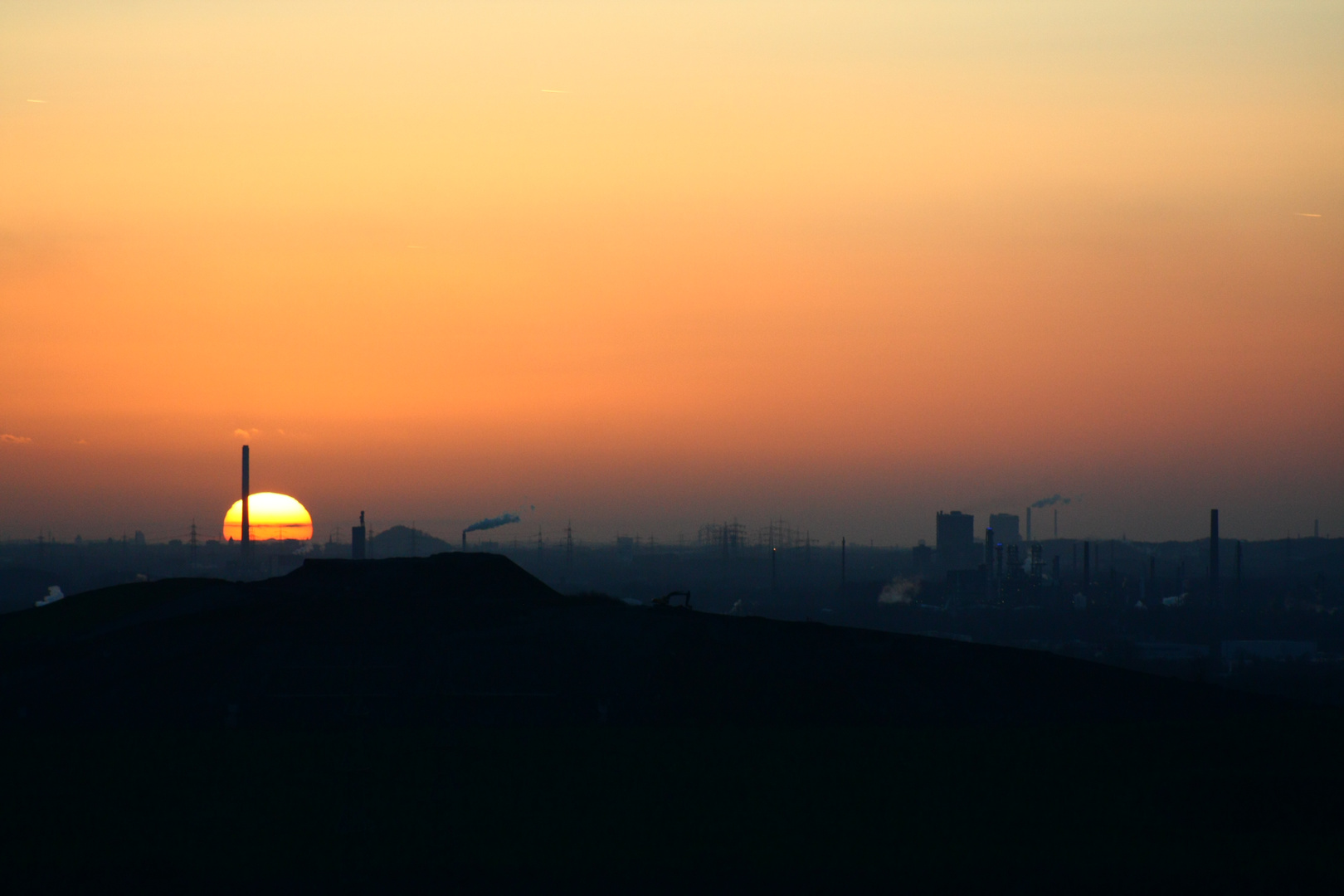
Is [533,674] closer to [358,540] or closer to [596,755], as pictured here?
[596,755]

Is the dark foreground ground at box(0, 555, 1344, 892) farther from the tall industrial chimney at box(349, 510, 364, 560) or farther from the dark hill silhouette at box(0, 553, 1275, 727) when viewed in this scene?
the tall industrial chimney at box(349, 510, 364, 560)

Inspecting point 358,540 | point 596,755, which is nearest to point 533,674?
point 596,755

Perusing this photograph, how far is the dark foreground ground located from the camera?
2175cm

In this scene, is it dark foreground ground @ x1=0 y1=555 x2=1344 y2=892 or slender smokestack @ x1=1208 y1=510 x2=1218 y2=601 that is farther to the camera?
slender smokestack @ x1=1208 y1=510 x2=1218 y2=601

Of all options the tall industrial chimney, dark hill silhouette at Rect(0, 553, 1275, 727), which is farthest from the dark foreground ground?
the tall industrial chimney

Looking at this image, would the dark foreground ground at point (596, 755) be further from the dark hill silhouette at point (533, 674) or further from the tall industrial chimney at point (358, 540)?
the tall industrial chimney at point (358, 540)

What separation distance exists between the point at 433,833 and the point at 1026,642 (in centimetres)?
14854

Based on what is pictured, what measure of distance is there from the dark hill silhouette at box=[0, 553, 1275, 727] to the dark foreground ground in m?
0.10

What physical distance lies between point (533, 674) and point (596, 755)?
24.8ft

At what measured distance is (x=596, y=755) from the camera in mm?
30000

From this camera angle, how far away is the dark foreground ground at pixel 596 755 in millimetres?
21750

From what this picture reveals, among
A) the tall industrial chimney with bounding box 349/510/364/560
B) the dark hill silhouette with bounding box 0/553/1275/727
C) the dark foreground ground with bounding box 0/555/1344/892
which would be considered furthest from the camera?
the tall industrial chimney with bounding box 349/510/364/560

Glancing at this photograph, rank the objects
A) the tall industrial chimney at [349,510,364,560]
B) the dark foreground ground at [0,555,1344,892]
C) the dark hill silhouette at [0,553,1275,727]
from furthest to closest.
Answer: the tall industrial chimney at [349,510,364,560]
the dark hill silhouette at [0,553,1275,727]
the dark foreground ground at [0,555,1344,892]

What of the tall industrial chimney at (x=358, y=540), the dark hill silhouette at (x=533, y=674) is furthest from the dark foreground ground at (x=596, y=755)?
the tall industrial chimney at (x=358, y=540)
